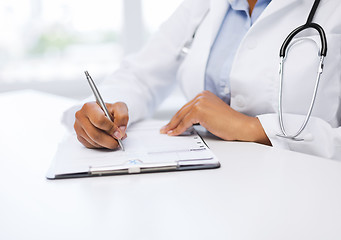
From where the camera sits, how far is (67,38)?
207cm

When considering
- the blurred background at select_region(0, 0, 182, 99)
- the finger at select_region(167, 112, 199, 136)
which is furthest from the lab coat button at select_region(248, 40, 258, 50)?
the blurred background at select_region(0, 0, 182, 99)

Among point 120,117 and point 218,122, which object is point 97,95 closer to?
point 120,117

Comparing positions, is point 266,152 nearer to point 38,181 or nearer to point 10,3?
point 38,181

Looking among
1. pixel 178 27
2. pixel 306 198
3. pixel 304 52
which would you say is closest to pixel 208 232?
pixel 306 198

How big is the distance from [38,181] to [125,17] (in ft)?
5.41

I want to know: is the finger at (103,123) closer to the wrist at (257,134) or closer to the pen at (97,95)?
the pen at (97,95)

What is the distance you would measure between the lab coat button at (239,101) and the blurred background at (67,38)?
117 cm

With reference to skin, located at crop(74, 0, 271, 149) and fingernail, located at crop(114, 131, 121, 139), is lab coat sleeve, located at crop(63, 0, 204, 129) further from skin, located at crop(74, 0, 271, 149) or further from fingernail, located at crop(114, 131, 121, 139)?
fingernail, located at crop(114, 131, 121, 139)

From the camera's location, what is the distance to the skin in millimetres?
734

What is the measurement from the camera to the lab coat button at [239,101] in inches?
36.7

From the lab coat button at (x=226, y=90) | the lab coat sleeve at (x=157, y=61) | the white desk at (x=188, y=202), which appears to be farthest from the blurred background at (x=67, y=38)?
the white desk at (x=188, y=202)

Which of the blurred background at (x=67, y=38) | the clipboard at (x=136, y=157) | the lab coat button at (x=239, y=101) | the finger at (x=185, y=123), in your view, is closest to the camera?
the clipboard at (x=136, y=157)

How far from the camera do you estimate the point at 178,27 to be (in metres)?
1.20

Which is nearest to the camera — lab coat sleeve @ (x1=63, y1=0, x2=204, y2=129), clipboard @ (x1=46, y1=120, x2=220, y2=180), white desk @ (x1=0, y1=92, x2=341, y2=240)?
white desk @ (x1=0, y1=92, x2=341, y2=240)
